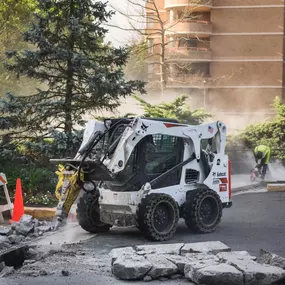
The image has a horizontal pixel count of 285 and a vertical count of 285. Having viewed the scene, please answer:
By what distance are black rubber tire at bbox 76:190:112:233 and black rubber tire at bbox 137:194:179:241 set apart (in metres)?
1.40

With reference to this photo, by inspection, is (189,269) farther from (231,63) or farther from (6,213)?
(231,63)

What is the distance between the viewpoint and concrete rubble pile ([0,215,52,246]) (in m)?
12.5

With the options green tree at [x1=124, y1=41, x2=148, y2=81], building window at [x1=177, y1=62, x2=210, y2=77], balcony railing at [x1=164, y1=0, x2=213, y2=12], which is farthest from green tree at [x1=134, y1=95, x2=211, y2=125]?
building window at [x1=177, y1=62, x2=210, y2=77]

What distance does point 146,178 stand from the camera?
1282 cm

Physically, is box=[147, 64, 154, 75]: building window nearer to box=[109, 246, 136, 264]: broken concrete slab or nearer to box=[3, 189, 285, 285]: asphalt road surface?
box=[3, 189, 285, 285]: asphalt road surface

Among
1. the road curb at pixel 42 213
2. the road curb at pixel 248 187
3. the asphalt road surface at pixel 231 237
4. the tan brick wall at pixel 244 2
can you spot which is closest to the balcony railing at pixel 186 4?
the tan brick wall at pixel 244 2

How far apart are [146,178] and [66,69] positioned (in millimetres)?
7288

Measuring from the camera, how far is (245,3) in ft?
183

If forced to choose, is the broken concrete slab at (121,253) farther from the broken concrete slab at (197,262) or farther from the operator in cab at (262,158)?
the operator in cab at (262,158)

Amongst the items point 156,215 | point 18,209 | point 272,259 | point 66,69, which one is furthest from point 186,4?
point 272,259

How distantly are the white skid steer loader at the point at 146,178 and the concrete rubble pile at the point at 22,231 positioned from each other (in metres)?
0.81

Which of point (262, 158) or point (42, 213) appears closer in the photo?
point (42, 213)

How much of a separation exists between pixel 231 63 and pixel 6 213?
42.7 meters

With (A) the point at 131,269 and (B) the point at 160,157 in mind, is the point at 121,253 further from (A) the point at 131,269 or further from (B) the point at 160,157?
(B) the point at 160,157
